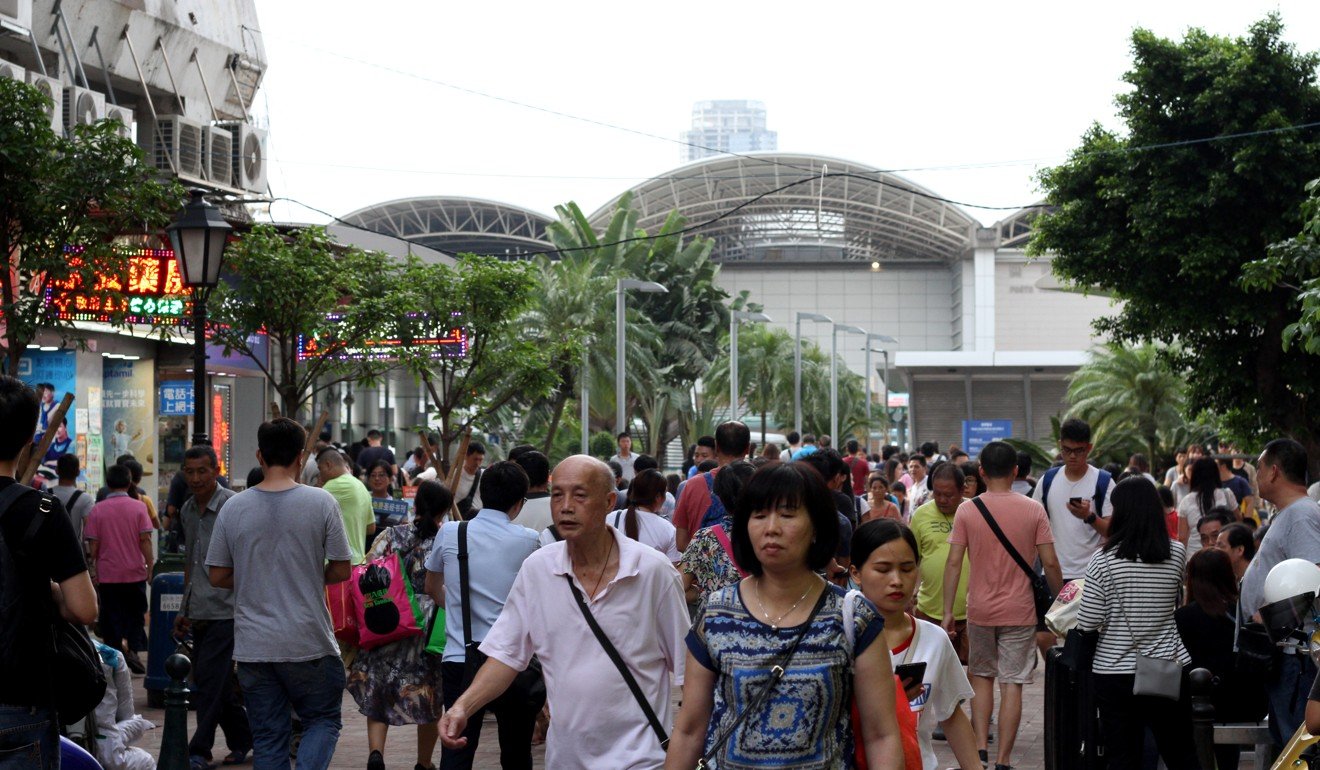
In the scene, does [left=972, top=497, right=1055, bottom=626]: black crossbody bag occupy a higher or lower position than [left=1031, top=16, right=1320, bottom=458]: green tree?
lower

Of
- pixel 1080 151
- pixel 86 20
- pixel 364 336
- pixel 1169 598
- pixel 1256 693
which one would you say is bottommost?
pixel 1256 693

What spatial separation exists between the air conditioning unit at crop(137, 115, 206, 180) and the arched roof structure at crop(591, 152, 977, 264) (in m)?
40.9

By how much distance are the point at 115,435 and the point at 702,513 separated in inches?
569

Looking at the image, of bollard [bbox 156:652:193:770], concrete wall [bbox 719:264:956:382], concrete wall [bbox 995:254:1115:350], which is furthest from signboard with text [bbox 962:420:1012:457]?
concrete wall [bbox 719:264:956:382]

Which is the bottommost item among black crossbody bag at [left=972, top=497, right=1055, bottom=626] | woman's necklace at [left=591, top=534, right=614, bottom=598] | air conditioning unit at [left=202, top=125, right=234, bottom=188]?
black crossbody bag at [left=972, top=497, right=1055, bottom=626]

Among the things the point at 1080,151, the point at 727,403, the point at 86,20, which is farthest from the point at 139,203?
the point at 727,403

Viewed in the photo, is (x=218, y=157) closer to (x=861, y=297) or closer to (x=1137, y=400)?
(x=1137, y=400)

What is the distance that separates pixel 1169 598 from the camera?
684cm

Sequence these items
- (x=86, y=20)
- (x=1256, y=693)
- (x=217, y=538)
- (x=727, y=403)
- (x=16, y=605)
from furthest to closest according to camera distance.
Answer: (x=727, y=403) → (x=86, y=20) → (x=1256, y=693) → (x=217, y=538) → (x=16, y=605)

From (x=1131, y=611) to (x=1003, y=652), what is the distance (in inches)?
75.0

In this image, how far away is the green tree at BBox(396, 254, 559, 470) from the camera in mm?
23719

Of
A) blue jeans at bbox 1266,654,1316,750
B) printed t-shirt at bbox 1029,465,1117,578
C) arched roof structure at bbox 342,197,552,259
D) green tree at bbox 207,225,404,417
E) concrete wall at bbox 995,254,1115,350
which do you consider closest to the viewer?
blue jeans at bbox 1266,654,1316,750

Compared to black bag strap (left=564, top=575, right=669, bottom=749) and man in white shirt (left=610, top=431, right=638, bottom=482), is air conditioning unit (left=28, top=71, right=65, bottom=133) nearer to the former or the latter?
man in white shirt (left=610, top=431, right=638, bottom=482)

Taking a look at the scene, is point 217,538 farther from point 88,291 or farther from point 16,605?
point 88,291
